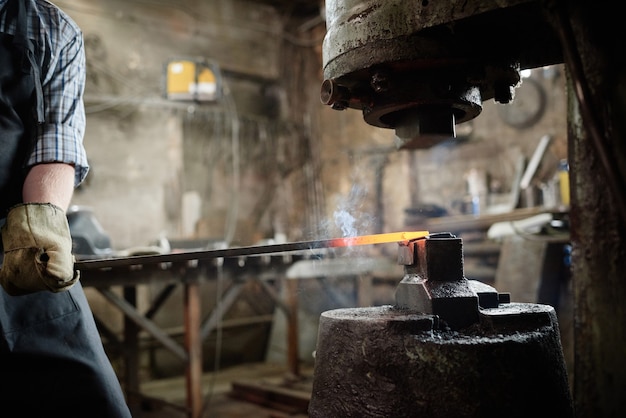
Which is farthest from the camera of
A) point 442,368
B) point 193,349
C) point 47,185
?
point 193,349

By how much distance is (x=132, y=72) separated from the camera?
730cm

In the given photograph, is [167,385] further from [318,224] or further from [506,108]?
[506,108]

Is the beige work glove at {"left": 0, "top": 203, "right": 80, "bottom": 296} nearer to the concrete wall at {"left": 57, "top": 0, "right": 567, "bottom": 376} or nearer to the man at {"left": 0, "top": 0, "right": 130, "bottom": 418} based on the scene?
the man at {"left": 0, "top": 0, "right": 130, "bottom": 418}

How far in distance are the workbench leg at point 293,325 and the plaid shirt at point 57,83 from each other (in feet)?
13.8

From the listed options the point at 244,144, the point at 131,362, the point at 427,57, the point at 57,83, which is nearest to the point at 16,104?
the point at 57,83

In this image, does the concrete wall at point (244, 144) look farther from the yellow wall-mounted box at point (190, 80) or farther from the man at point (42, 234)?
the man at point (42, 234)

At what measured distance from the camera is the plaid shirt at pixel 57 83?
1.78 m

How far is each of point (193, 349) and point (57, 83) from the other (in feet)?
10.6

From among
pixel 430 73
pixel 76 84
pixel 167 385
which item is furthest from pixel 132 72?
pixel 430 73

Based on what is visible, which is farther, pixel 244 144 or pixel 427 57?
pixel 244 144

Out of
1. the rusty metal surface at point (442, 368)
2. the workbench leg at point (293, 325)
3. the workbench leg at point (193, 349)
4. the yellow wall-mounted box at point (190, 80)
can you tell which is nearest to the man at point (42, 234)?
the rusty metal surface at point (442, 368)

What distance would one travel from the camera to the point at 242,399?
5.66 metres

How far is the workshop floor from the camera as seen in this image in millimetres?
4996

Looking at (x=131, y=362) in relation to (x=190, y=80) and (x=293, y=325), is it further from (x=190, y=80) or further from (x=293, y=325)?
(x=190, y=80)
